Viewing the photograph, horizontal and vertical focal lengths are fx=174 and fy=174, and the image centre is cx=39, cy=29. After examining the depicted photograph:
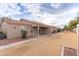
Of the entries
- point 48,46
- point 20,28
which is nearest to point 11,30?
point 20,28

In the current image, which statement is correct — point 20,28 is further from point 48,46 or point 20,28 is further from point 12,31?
point 48,46

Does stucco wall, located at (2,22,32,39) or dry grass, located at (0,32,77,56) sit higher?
stucco wall, located at (2,22,32,39)

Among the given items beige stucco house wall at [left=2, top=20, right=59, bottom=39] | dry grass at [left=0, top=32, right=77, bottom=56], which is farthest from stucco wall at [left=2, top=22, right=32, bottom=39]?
dry grass at [left=0, top=32, right=77, bottom=56]

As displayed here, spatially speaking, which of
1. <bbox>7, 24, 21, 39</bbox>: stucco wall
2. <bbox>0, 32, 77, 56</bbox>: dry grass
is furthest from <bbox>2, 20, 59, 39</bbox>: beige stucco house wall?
<bbox>0, 32, 77, 56</bbox>: dry grass

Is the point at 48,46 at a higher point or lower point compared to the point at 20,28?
lower

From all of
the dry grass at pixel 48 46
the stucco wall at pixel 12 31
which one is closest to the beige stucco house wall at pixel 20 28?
the stucco wall at pixel 12 31

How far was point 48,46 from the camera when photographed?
2408 millimetres

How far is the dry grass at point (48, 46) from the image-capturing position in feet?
7.77

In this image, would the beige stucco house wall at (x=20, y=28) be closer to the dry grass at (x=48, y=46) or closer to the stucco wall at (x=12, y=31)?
the stucco wall at (x=12, y=31)

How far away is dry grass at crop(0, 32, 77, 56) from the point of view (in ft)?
7.77

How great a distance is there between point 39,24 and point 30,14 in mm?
188

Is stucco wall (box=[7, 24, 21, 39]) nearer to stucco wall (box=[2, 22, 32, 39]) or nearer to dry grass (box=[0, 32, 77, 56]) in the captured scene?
stucco wall (box=[2, 22, 32, 39])

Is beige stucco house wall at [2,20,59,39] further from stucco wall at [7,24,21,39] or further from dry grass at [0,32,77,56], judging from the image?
dry grass at [0,32,77,56]

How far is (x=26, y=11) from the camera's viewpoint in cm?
243
